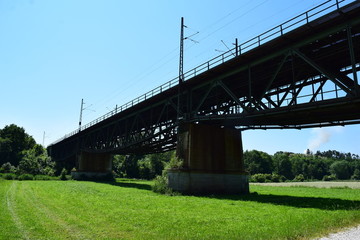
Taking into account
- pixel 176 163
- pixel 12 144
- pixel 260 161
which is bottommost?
pixel 176 163

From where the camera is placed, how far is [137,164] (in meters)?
101

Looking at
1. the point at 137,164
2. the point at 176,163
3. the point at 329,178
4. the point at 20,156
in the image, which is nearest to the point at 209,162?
the point at 176,163

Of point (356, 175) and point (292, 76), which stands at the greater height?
point (292, 76)

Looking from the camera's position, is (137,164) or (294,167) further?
(294,167)

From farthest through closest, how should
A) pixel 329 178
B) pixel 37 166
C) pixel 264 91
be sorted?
pixel 329 178 → pixel 37 166 → pixel 264 91

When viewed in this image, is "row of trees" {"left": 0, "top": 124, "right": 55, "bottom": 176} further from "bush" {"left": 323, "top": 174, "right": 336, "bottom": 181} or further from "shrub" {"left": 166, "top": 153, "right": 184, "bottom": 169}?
"bush" {"left": 323, "top": 174, "right": 336, "bottom": 181}

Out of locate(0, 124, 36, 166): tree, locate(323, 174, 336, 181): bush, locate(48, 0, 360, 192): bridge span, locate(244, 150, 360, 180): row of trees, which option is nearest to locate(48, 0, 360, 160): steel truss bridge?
locate(48, 0, 360, 192): bridge span

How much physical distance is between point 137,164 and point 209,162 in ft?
250

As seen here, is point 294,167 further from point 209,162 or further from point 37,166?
point 209,162

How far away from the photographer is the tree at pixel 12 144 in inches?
3906

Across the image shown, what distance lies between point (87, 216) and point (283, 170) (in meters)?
160

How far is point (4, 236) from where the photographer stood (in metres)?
9.20

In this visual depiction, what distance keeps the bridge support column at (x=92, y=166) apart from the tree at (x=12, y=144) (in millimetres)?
51131

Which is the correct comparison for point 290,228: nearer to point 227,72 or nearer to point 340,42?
point 340,42
